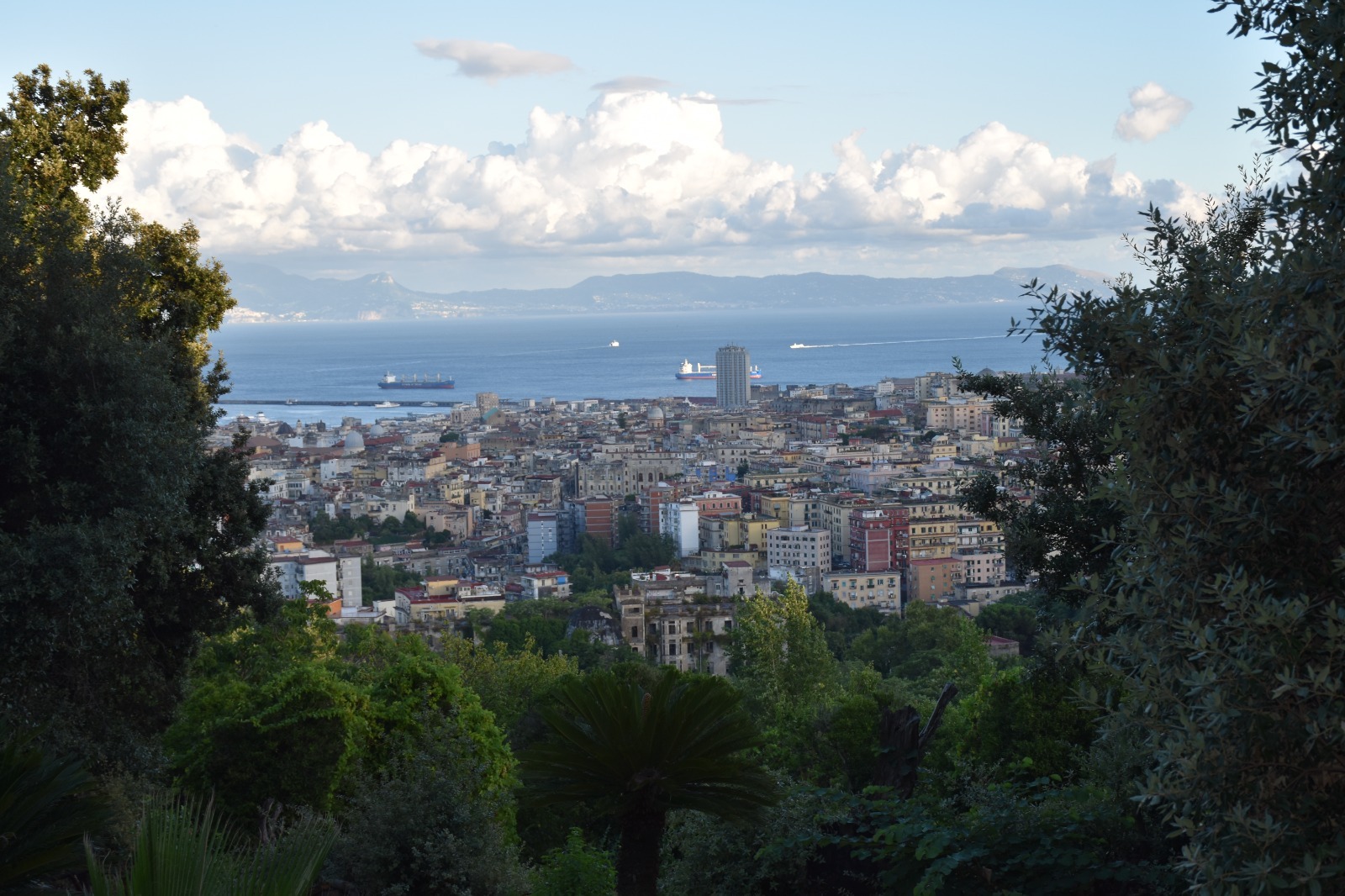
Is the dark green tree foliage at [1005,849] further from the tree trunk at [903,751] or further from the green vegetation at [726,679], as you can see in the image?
the tree trunk at [903,751]

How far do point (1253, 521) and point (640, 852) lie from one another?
2.38 m

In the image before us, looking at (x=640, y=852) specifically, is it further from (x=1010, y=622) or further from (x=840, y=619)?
(x=840, y=619)

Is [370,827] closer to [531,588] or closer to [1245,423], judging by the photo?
[1245,423]

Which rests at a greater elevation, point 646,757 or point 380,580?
point 646,757

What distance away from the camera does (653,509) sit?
45875 millimetres

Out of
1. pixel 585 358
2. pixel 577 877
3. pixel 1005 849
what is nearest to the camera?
pixel 1005 849

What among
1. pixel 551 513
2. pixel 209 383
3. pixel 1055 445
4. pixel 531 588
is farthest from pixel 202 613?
pixel 551 513

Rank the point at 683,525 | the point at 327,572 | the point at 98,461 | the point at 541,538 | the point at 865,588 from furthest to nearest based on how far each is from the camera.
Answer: the point at 541,538
the point at 683,525
the point at 865,588
the point at 327,572
the point at 98,461

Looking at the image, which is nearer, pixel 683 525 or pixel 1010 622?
pixel 1010 622

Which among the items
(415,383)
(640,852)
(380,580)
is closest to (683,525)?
(380,580)

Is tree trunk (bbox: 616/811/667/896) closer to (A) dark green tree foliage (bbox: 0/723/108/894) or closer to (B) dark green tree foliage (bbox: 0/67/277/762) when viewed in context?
(A) dark green tree foliage (bbox: 0/723/108/894)

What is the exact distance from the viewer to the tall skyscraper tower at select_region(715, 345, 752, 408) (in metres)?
94.9

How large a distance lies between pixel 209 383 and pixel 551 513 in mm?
40724

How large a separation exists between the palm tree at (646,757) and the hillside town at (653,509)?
7.18 m
